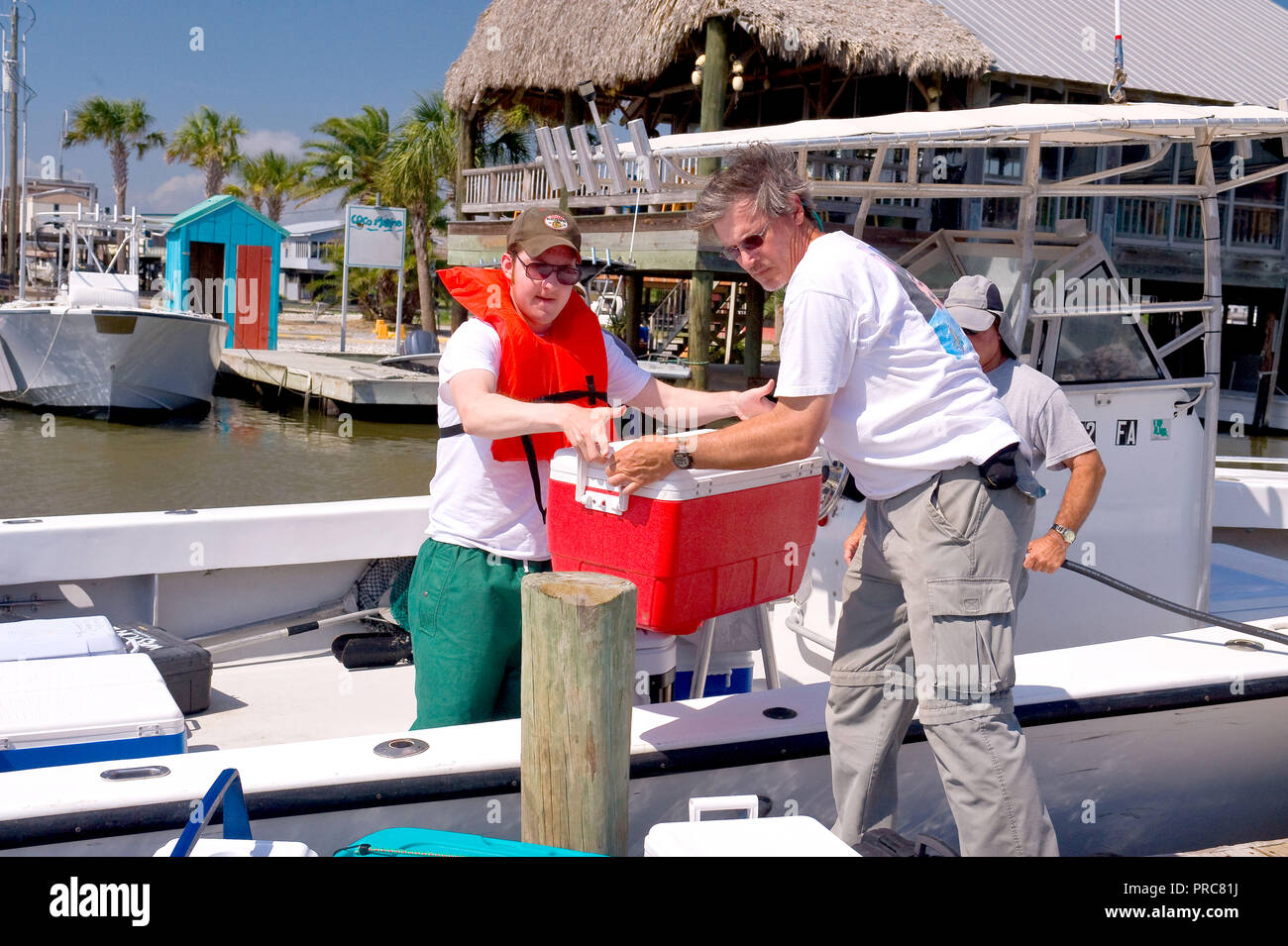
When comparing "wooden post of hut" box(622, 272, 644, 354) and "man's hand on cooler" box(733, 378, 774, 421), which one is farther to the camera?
"wooden post of hut" box(622, 272, 644, 354)

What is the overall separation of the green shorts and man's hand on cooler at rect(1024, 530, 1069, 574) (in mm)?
1326

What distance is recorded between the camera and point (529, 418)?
9.36 feet

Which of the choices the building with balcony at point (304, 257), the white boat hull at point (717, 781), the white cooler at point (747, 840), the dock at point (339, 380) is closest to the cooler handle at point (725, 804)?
the white cooler at point (747, 840)

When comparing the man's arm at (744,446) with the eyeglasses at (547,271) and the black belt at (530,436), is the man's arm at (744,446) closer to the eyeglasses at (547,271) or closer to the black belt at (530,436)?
the black belt at (530,436)

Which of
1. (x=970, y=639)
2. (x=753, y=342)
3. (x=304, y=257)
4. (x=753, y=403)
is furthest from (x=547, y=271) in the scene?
(x=304, y=257)

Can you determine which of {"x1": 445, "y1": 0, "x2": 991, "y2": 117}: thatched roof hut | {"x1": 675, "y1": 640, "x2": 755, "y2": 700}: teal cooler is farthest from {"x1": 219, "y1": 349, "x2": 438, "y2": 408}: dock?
{"x1": 675, "y1": 640, "x2": 755, "y2": 700}: teal cooler

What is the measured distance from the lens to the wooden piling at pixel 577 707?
99.3 inches

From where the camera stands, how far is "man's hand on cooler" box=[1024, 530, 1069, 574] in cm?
330

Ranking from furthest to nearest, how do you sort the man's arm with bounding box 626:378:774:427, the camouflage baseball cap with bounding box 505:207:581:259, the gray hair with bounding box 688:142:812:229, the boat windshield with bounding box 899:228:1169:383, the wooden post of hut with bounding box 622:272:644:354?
the wooden post of hut with bounding box 622:272:644:354, the boat windshield with bounding box 899:228:1169:383, the man's arm with bounding box 626:378:774:427, the camouflage baseball cap with bounding box 505:207:581:259, the gray hair with bounding box 688:142:812:229

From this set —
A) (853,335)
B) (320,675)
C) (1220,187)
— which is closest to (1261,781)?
(1220,187)

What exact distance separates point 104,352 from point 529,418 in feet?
61.2

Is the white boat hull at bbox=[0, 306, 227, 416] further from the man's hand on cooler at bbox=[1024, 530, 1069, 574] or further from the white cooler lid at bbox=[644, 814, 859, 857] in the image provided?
the white cooler lid at bbox=[644, 814, 859, 857]

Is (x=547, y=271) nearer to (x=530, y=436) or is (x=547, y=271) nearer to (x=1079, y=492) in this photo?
(x=530, y=436)
